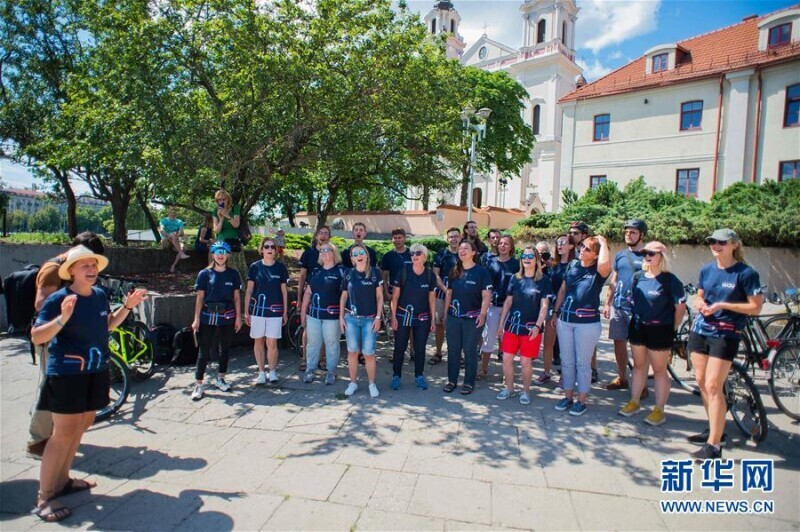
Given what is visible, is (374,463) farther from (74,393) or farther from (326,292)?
(326,292)

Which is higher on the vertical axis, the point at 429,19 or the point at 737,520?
the point at 429,19

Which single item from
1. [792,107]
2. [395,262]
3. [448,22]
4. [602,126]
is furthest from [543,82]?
[395,262]

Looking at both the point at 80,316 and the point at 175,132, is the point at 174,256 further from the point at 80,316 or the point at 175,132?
the point at 80,316

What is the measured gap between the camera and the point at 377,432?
180 inches

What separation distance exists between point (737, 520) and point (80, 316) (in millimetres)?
4905

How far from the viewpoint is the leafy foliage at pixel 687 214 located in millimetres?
13094

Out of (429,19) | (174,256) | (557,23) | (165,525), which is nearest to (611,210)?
(174,256)

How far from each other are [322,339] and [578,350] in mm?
3180

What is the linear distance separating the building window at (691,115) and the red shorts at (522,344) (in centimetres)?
2530

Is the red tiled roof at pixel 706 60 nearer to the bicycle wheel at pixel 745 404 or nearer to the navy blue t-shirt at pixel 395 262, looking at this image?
→ the bicycle wheel at pixel 745 404

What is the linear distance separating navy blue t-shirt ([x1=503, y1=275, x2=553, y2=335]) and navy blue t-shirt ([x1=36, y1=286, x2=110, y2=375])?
13.4 feet

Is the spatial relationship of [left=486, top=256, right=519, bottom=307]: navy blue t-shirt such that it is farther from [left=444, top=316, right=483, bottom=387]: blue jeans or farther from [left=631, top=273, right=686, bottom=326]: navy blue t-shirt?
[left=631, top=273, right=686, bottom=326]: navy blue t-shirt

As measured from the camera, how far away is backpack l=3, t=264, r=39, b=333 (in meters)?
4.71

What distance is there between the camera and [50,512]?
3.15 meters
